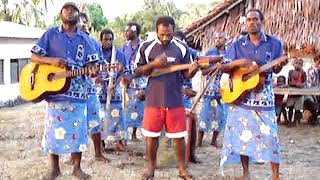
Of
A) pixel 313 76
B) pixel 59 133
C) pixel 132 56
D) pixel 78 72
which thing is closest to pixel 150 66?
pixel 78 72

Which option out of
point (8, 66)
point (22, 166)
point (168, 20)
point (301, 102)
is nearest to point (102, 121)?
point (22, 166)

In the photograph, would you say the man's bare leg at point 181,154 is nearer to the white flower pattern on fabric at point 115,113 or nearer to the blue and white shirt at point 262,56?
the blue and white shirt at point 262,56

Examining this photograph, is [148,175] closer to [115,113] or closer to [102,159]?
[102,159]

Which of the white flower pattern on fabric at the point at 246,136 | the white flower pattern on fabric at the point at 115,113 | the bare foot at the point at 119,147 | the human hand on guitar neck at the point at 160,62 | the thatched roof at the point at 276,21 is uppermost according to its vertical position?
the thatched roof at the point at 276,21

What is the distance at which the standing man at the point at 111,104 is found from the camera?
637 cm

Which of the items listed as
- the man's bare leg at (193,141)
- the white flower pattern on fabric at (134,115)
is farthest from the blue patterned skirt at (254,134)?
the white flower pattern on fabric at (134,115)

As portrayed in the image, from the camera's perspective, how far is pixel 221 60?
489 cm

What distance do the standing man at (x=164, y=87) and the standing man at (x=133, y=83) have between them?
1.81 metres

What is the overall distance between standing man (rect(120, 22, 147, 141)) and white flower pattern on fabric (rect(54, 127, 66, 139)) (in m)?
2.15

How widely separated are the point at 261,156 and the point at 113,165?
211cm

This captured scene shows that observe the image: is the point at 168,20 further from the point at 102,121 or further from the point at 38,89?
the point at 102,121

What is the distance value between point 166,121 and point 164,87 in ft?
1.26

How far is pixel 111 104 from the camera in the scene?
6.57 metres

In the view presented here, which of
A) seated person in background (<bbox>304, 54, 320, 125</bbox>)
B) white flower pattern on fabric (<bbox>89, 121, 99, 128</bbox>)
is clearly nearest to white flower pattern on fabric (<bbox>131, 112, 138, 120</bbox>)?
white flower pattern on fabric (<bbox>89, 121, 99, 128</bbox>)
